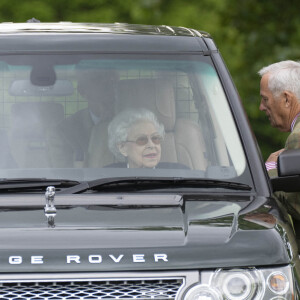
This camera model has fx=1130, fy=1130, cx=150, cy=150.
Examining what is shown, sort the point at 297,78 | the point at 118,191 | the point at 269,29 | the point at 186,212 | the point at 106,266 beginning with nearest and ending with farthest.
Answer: the point at 106,266, the point at 186,212, the point at 118,191, the point at 297,78, the point at 269,29

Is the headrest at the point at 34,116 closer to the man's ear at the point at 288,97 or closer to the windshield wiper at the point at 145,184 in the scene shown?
the windshield wiper at the point at 145,184

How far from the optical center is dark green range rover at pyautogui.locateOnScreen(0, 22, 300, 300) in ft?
13.5

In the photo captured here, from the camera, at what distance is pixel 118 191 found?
4.80 m

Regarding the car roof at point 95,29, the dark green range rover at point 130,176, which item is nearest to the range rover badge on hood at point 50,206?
the dark green range rover at point 130,176

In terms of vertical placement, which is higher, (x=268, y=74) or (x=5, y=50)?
(x=268, y=74)

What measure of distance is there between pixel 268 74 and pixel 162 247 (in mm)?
2877

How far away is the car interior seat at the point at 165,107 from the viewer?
17.3 feet

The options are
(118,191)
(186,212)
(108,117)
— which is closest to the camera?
(186,212)

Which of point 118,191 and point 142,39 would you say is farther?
point 142,39

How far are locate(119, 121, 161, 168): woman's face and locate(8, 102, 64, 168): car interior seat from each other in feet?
1.14

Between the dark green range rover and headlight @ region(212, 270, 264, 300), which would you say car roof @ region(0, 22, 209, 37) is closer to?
the dark green range rover

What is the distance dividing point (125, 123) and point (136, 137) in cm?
11

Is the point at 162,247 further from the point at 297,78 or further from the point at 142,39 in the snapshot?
the point at 297,78

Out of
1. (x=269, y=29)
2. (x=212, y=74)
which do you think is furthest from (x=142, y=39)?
(x=269, y=29)
